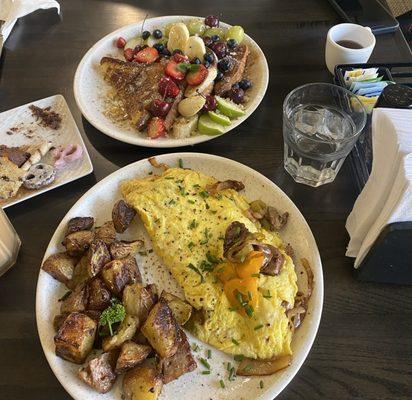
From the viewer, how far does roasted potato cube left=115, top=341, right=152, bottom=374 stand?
133 centimetres

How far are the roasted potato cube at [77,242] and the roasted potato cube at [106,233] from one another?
0.14ft

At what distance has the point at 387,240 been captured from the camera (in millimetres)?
1403

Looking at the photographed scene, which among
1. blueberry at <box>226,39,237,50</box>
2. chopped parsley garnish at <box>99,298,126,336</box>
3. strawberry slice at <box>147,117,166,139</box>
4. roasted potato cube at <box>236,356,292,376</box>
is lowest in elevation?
roasted potato cube at <box>236,356,292,376</box>

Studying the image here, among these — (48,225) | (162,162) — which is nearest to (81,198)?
(48,225)

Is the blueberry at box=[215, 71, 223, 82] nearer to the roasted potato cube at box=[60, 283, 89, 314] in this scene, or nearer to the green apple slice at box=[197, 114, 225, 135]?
the green apple slice at box=[197, 114, 225, 135]

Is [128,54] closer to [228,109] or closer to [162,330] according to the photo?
[228,109]

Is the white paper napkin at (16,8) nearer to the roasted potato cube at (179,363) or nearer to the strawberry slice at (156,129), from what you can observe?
the strawberry slice at (156,129)

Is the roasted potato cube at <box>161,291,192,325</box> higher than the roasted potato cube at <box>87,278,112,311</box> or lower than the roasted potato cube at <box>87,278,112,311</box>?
lower

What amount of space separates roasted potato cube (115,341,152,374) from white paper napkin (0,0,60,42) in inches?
84.0

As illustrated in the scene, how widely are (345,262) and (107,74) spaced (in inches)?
62.9

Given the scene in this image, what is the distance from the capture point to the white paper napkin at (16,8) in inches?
103

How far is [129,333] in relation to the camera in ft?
4.57

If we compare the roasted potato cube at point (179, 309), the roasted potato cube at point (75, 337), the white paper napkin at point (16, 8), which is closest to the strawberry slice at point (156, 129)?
the roasted potato cube at point (179, 309)

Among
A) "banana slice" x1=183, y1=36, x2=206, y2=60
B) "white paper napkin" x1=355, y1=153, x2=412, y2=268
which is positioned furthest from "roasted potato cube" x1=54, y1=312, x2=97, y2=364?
"banana slice" x1=183, y1=36, x2=206, y2=60
